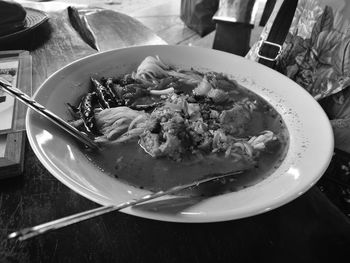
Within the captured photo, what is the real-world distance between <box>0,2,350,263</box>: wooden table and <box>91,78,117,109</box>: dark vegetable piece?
0.55 meters

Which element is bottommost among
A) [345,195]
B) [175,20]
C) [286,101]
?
[175,20]

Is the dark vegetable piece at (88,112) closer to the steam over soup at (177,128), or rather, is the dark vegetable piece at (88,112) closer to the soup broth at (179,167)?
the steam over soup at (177,128)

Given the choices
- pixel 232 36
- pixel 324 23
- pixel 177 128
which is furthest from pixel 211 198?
pixel 232 36

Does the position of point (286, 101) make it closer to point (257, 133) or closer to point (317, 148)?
point (257, 133)

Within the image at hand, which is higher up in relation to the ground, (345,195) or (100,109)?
(100,109)

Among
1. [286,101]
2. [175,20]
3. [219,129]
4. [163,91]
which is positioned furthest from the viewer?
[175,20]

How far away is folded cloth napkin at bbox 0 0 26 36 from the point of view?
216 centimetres

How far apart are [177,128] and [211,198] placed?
485 mm

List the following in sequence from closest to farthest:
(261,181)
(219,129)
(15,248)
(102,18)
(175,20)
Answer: (15,248)
(261,181)
(219,129)
(102,18)
(175,20)

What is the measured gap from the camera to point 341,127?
1.71 m

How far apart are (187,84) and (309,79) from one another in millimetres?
888

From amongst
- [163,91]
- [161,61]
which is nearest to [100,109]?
[163,91]

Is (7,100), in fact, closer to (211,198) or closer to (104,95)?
(104,95)

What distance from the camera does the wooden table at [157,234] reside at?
1017 mm
